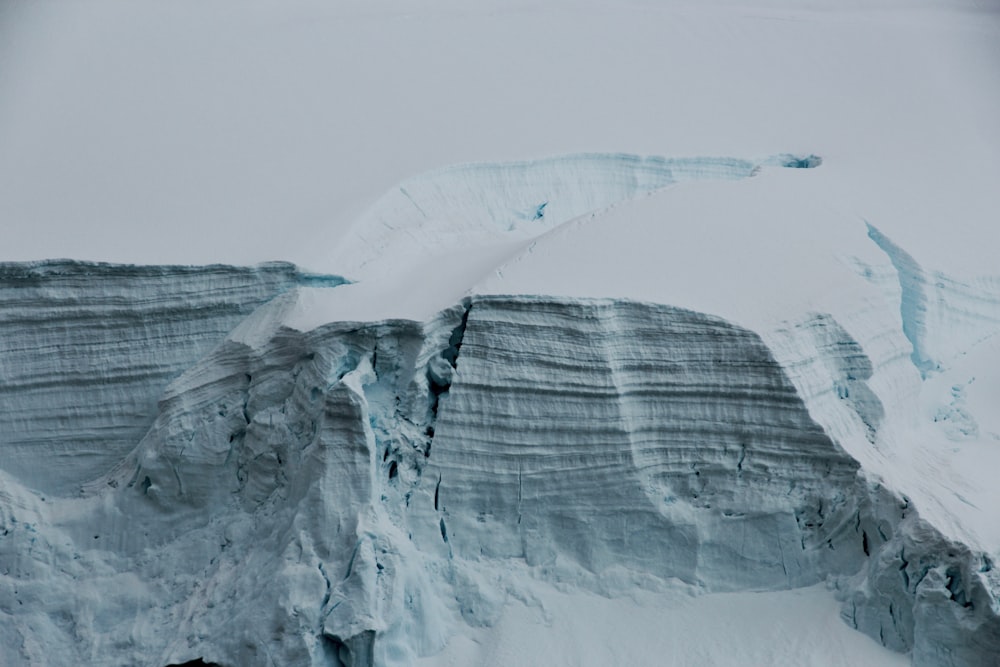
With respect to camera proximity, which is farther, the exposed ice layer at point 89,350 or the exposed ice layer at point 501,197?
the exposed ice layer at point 501,197

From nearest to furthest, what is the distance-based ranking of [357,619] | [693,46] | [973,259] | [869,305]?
[357,619]
[869,305]
[973,259]
[693,46]

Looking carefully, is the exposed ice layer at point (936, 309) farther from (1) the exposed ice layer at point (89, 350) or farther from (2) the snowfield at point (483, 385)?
(1) the exposed ice layer at point (89, 350)

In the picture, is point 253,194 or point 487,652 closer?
point 487,652

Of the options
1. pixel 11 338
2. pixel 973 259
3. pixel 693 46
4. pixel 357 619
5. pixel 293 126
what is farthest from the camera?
pixel 693 46

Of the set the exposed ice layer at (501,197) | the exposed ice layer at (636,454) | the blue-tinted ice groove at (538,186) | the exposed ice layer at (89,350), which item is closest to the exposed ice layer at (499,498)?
the exposed ice layer at (636,454)

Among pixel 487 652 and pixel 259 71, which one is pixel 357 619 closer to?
pixel 487 652

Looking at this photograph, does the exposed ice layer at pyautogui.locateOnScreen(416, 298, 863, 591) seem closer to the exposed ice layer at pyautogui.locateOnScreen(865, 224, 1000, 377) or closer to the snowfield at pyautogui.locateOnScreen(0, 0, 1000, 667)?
the snowfield at pyautogui.locateOnScreen(0, 0, 1000, 667)

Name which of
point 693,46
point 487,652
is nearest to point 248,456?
point 487,652

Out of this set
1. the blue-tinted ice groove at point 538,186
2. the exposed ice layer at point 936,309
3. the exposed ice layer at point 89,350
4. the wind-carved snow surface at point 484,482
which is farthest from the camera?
the blue-tinted ice groove at point 538,186
